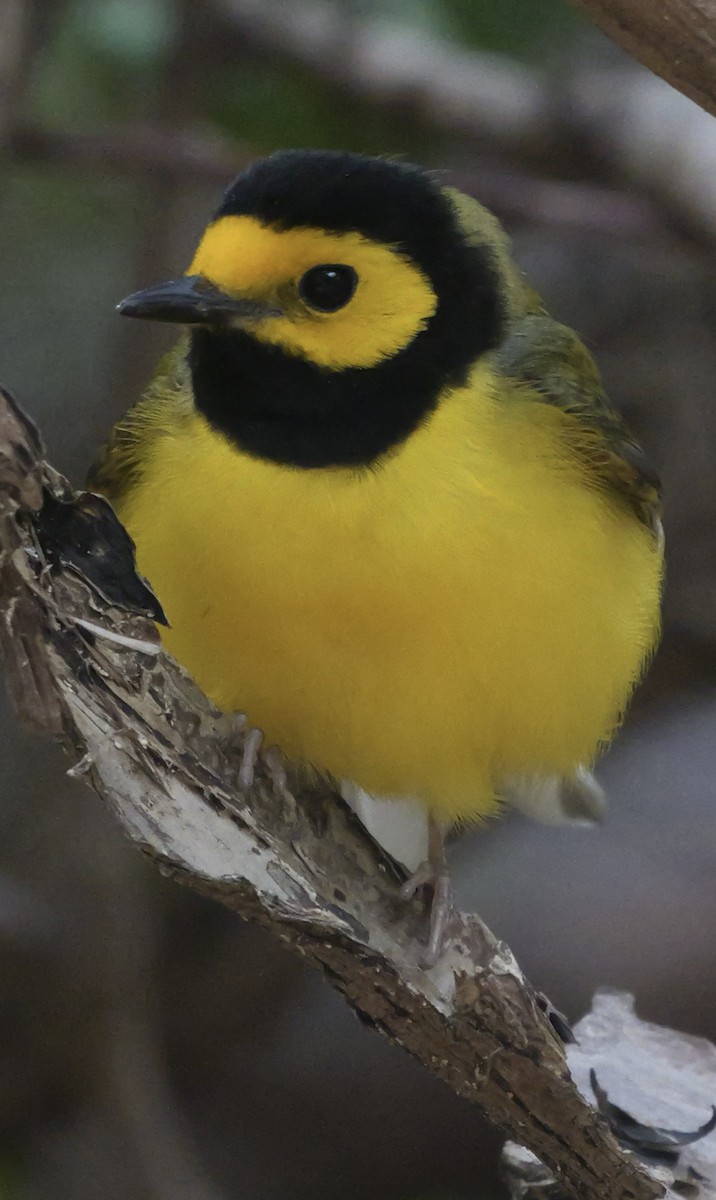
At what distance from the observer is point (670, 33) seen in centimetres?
159

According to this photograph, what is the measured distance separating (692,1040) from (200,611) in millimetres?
941

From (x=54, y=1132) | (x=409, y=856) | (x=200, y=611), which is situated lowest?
(x=54, y=1132)

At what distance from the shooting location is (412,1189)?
286 centimetres

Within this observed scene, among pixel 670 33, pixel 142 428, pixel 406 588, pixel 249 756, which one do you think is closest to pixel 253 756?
pixel 249 756

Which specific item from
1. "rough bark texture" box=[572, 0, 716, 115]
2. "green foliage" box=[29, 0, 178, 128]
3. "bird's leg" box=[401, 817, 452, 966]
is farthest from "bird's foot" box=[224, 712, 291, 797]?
"green foliage" box=[29, 0, 178, 128]

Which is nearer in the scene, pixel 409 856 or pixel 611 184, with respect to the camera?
pixel 409 856

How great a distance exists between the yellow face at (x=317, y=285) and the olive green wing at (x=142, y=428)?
0.20m

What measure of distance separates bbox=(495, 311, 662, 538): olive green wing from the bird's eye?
234 mm

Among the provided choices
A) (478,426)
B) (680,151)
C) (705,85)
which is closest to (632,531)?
(478,426)

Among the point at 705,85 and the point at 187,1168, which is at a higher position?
the point at 705,85

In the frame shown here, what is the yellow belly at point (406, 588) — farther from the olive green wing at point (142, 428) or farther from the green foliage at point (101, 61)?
the green foliage at point (101, 61)

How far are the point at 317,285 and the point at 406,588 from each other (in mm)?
365

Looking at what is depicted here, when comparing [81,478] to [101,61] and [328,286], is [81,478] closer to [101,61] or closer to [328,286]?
[101,61]

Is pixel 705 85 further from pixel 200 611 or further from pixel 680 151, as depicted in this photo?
pixel 680 151
